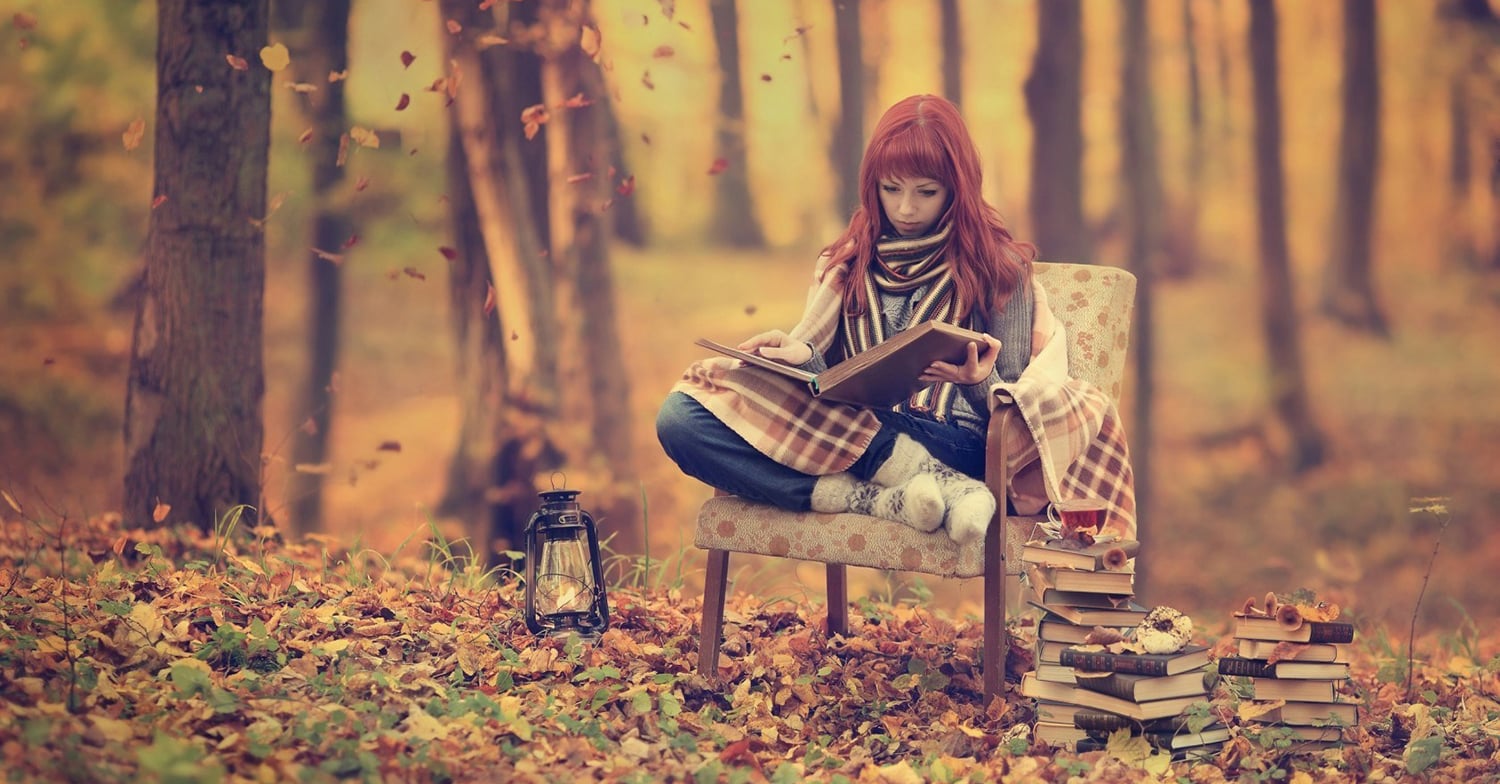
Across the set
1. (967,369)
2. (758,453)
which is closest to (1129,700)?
(967,369)

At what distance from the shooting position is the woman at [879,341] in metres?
3.76

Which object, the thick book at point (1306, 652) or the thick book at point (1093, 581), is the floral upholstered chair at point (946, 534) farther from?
the thick book at point (1306, 652)

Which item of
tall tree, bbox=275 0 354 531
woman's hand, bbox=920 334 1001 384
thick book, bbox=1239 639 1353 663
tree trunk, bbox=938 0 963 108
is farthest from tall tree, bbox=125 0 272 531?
tree trunk, bbox=938 0 963 108

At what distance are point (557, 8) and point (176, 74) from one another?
2.41m

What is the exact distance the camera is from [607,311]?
26.6 ft

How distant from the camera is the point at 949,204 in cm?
404

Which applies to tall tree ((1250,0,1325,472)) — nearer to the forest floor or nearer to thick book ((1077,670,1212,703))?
the forest floor

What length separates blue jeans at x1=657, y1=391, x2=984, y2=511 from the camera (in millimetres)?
3824

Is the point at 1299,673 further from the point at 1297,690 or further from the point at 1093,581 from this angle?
the point at 1093,581

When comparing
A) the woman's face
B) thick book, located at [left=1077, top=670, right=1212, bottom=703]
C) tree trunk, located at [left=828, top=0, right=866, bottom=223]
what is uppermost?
tree trunk, located at [left=828, top=0, right=866, bottom=223]

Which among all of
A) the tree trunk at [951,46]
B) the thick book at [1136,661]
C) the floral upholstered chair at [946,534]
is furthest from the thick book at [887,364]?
the tree trunk at [951,46]

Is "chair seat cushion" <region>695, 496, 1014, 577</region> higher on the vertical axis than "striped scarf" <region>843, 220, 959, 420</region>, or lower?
lower

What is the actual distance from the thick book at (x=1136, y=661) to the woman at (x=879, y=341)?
1.24 feet

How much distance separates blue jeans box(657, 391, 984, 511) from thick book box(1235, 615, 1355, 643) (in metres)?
0.78
